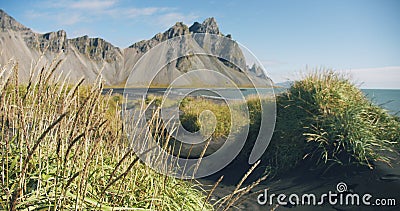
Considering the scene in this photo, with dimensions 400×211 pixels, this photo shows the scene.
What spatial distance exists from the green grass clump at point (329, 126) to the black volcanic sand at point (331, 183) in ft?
0.42

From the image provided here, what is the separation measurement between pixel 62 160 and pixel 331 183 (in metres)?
3.56

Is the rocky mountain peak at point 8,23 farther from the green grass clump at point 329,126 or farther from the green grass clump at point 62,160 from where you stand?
the green grass clump at point 62,160

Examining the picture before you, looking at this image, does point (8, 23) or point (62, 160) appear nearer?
point (62, 160)

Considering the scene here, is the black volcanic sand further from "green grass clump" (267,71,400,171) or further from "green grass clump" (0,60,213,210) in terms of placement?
"green grass clump" (0,60,213,210)

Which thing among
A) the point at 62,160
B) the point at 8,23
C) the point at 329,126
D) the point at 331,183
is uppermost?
the point at 8,23

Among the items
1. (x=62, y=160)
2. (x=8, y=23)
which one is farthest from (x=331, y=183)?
(x=8, y=23)

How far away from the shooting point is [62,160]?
1471mm

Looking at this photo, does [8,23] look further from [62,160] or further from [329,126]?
[62,160]

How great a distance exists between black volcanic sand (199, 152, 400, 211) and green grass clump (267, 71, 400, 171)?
0.42 feet

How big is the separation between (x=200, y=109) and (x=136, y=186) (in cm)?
503

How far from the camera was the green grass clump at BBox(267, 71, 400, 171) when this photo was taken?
173 inches

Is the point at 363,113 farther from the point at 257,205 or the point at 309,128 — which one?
the point at 257,205

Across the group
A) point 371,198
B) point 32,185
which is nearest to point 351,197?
point 371,198

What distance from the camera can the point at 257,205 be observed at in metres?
3.89
